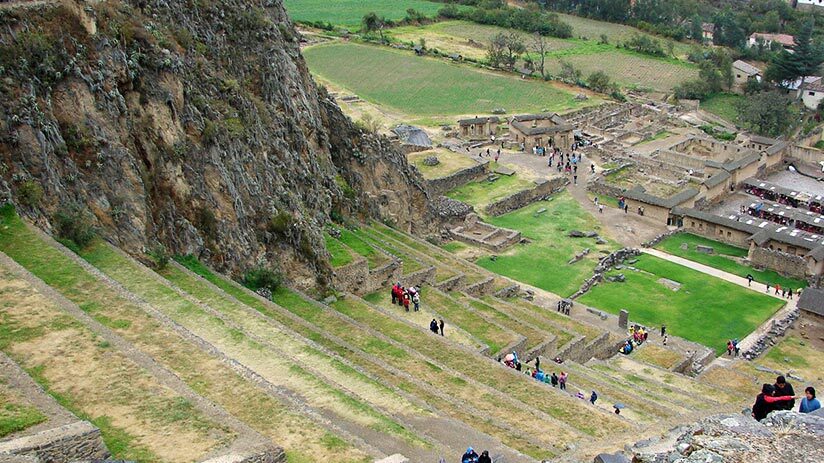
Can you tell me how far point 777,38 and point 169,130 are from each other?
120m

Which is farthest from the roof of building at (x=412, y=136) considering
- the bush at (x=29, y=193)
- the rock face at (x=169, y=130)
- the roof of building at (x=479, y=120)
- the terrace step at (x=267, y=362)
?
the bush at (x=29, y=193)

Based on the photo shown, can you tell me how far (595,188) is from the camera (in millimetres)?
73000

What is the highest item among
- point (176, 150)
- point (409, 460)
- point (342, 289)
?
point (176, 150)

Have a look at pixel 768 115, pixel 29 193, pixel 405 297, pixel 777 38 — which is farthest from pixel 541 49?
pixel 29 193

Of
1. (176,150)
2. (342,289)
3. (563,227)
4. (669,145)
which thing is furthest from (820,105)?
(176,150)

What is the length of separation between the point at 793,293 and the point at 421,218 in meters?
25.0

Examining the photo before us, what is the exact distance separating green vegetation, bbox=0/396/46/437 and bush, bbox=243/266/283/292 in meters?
16.7

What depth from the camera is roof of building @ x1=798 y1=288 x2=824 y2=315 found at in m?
47.0

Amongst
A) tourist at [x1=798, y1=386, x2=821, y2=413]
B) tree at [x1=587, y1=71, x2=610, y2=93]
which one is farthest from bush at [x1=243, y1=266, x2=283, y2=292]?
tree at [x1=587, y1=71, x2=610, y2=93]

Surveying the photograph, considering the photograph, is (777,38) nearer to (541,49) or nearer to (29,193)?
(541,49)

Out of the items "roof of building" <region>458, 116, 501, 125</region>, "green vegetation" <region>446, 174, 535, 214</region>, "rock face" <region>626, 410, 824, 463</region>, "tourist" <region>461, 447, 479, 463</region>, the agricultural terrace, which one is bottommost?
"green vegetation" <region>446, 174, 535, 214</region>

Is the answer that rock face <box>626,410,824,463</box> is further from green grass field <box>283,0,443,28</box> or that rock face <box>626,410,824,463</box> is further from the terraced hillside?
green grass field <box>283,0,443,28</box>

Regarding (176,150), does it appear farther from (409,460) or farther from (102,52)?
(409,460)

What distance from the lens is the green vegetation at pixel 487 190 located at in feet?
225
